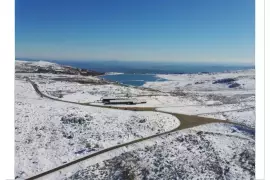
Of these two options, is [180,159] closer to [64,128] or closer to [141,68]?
[141,68]

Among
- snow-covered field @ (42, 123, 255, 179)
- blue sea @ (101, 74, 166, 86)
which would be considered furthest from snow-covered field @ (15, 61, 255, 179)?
blue sea @ (101, 74, 166, 86)

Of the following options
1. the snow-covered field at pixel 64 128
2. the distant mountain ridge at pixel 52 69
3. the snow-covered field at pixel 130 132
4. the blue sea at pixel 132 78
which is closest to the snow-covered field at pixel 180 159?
the snow-covered field at pixel 130 132

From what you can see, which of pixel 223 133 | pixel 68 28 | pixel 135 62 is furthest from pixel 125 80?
pixel 223 133

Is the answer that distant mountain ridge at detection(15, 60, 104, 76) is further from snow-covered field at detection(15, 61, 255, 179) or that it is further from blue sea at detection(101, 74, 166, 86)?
blue sea at detection(101, 74, 166, 86)

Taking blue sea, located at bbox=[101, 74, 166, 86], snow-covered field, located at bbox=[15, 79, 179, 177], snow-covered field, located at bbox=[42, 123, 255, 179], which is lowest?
snow-covered field, located at bbox=[42, 123, 255, 179]

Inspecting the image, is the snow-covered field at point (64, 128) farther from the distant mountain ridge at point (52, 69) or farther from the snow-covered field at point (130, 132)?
the distant mountain ridge at point (52, 69)
